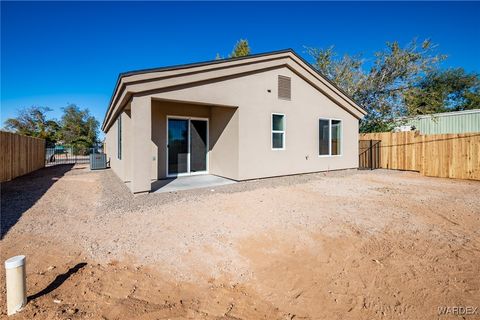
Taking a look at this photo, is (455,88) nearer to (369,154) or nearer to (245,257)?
(369,154)

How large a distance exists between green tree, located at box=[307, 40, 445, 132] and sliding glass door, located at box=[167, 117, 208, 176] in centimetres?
1529

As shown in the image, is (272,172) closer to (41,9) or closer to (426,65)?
(41,9)

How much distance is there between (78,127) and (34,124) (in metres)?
6.73

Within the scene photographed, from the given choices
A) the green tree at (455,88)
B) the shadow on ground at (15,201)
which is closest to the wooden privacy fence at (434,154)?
the shadow on ground at (15,201)

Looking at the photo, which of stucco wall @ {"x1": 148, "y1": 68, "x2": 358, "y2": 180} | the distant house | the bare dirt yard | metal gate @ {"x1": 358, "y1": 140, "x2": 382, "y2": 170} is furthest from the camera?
the distant house

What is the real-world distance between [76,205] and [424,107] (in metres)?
24.3

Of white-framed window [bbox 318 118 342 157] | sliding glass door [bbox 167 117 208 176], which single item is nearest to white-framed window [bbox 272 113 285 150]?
white-framed window [bbox 318 118 342 157]

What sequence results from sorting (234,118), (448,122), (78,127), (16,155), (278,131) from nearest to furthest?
(234,118) < (278,131) < (16,155) < (448,122) < (78,127)

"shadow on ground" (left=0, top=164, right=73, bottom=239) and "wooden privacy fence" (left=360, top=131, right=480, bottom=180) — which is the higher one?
"wooden privacy fence" (left=360, top=131, right=480, bottom=180)

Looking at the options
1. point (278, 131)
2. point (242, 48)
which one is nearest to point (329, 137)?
point (278, 131)

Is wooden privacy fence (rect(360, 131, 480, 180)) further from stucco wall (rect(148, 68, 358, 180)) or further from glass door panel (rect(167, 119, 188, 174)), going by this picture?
glass door panel (rect(167, 119, 188, 174))

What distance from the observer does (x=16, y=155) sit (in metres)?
10.4

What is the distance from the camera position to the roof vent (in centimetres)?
946

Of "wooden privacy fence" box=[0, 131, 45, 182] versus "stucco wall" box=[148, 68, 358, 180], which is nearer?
"stucco wall" box=[148, 68, 358, 180]
